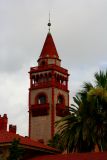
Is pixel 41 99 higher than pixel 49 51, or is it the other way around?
pixel 49 51

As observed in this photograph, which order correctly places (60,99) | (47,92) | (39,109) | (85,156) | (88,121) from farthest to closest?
(60,99), (47,92), (39,109), (88,121), (85,156)

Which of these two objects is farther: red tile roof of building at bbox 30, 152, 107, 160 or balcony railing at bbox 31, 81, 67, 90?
balcony railing at bbox 31, 81, 67, 90

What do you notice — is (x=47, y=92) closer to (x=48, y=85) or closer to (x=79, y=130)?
(x=48, y=85)

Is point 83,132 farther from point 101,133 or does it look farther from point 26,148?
point 26,148

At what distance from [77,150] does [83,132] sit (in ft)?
6.16

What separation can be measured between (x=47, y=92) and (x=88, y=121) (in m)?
60.2

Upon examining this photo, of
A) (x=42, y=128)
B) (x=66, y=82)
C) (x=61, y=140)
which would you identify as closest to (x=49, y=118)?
(x=42, y=128)

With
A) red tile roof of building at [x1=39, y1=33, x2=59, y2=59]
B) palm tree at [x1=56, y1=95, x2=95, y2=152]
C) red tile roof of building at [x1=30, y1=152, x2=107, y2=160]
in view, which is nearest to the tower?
red tile roof of building at [x1=39, y1=33, x2=59, y2=59]

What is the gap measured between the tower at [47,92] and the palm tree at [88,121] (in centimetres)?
5381

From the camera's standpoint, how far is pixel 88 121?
44.3 meters

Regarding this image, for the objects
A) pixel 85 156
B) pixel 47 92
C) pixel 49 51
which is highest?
pixel 49 51

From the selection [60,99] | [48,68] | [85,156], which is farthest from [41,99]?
[85,156]

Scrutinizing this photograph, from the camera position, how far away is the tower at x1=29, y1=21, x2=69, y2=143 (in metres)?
101

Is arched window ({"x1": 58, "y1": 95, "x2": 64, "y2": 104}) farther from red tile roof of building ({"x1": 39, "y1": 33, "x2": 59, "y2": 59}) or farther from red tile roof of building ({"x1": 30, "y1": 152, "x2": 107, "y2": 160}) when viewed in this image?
red tile roof of building ({"x1": 30, "y1": 152, "x2": 107, "y2": 160})
